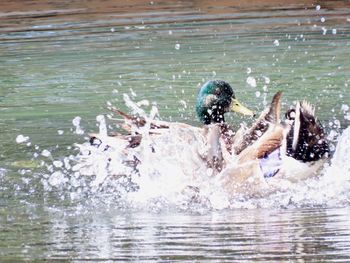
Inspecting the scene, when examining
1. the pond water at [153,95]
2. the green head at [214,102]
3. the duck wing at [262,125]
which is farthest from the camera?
the green head at [214,102]

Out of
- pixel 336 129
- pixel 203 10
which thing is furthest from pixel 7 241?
pixel 203 10

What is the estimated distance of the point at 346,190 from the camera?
8.74 meters

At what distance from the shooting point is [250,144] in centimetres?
891

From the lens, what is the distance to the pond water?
7.37m

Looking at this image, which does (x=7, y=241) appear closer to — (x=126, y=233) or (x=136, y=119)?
(x=126, y=233)

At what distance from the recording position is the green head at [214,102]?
9.69 m

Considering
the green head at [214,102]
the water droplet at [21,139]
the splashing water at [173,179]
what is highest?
the green head at [214,102]

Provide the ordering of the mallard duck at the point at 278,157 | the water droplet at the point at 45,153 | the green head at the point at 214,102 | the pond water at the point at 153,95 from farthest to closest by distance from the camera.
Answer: the water droplet at the point at 45,153 → the green head at the point at 214,102 → the mallard duck at the point at 278,157 → the pond water at the point at 153,95

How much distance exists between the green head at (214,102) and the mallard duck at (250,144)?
14.3 inches

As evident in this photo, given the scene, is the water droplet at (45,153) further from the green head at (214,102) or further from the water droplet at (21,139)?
the green head at (214,102)

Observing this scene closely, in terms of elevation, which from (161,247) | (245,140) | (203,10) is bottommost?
(161,247)

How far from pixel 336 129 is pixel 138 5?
8.59 meters

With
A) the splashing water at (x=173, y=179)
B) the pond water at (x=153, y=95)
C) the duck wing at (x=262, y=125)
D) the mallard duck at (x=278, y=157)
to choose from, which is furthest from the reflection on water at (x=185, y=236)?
the duck wing at (x=262, y=125)

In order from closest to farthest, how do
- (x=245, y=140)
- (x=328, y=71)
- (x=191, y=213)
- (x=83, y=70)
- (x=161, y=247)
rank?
(x=161, y=247) → (x=191, y=213) → (x=245, y=140) → (x=328, y=71) → (x=83, y=70)
